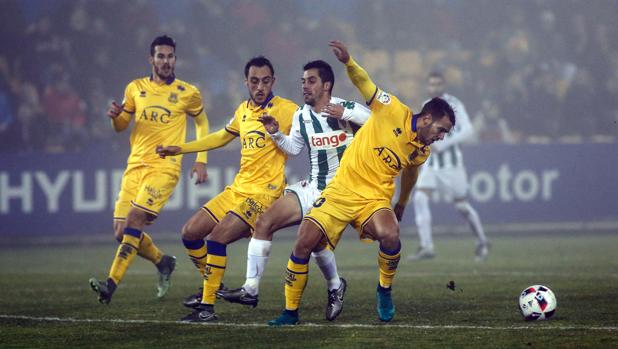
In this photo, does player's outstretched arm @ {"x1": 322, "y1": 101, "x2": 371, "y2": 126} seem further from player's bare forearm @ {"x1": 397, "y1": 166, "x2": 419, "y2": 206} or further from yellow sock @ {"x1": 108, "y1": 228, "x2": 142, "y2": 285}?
yellow sock @ {"x1": 108, "y1": 228, "x2": 142, "y2": 285}

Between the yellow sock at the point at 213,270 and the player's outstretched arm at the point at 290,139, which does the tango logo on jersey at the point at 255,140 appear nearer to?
the player's outstretched arm at the point at 290,139

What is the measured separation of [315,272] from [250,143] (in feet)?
13.7

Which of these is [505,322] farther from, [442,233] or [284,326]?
[442,233]

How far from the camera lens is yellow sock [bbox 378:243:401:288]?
853 centimetres

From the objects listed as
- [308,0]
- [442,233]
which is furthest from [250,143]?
[308,0]

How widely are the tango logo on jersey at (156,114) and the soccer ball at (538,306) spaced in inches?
161

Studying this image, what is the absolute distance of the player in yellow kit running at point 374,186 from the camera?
8.39 meters

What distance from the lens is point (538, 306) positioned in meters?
8.44

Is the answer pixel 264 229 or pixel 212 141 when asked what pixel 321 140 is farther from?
pixel 212 141

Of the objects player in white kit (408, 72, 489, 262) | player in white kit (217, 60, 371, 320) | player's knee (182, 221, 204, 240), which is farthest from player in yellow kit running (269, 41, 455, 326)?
player in white kit (408, 72, 489, 262)

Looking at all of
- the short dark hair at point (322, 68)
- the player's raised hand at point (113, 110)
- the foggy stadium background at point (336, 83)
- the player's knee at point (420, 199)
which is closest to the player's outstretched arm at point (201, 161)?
the player's raised hand at point (113, 110)

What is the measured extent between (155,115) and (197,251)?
5.53ft

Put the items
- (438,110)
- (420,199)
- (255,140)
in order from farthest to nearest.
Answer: (420,199), (255,140), (438,110)

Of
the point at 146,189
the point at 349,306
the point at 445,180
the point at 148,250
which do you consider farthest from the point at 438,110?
the point at 445,180
